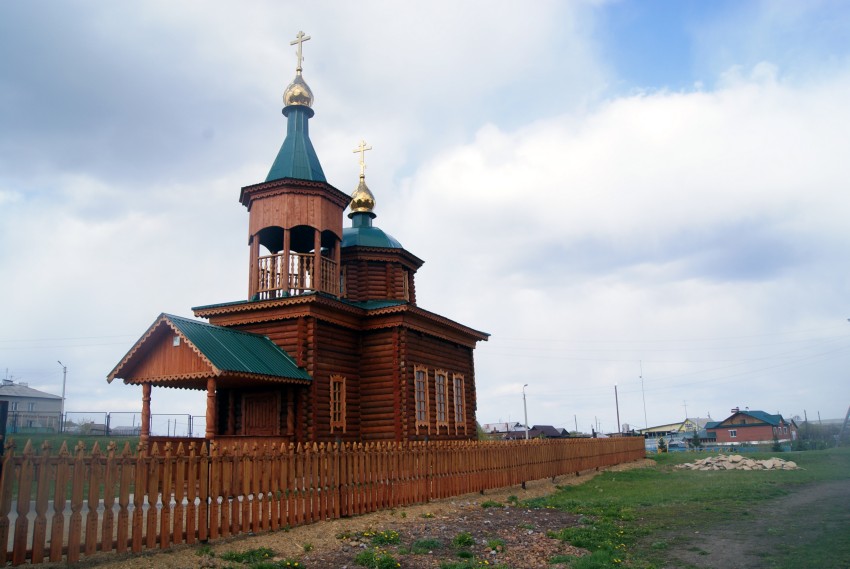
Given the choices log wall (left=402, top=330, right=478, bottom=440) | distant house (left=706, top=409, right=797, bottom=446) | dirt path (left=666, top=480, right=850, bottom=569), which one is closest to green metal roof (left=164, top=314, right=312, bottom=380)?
log wall (left=402, top=330, right=478, bottom=440)

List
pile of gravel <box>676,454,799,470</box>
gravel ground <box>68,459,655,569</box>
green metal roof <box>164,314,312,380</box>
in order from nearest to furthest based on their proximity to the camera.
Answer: gravel ground <box>68,459,655,569</box>, green metal roof <box>164,314,312,380</box>, pile of gravel <box>676,454,799,470</box>

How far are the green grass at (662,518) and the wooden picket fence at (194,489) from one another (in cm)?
330

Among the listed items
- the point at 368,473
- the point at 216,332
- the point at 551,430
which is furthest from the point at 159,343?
the point at 551,430

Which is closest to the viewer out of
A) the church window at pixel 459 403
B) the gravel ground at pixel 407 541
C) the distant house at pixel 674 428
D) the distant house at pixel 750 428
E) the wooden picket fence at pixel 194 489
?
the wooden picket fence at pixel 194 489

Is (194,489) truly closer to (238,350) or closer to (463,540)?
(463,540)

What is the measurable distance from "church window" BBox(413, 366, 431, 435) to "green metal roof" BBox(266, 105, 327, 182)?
7152mm

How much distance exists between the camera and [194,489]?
9.73m

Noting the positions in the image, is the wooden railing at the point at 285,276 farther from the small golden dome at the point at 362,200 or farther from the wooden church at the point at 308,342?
the small golden dome at the point at 362,200

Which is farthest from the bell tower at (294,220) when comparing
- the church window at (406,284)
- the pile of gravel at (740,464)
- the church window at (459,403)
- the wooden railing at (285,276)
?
the pile of gravel at (740,464)

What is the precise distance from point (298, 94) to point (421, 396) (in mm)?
11211

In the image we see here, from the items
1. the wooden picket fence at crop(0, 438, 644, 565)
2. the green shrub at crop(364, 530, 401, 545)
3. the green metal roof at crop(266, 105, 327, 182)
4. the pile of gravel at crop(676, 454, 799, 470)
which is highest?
the green metal roof at crop(266, 105, 327, 182)

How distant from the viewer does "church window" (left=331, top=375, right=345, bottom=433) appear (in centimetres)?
1996

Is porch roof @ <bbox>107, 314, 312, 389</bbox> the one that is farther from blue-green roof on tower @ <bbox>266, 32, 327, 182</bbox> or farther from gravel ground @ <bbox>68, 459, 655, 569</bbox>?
blue-green roof on tower @ <bbox>266, 32, 327, 182</bbox>

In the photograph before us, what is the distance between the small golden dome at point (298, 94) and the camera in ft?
75.8
